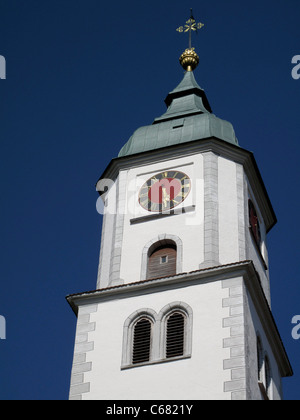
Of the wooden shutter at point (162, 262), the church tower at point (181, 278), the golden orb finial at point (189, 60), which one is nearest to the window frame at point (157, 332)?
the church tower at point (181, 278)

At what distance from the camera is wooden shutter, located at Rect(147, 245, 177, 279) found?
3550cm

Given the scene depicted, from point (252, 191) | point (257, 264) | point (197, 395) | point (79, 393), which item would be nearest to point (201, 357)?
point (197, 395)

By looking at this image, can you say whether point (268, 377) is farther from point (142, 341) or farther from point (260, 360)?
point (142, 341)

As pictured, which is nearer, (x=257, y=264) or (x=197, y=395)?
(x=197, y=395)

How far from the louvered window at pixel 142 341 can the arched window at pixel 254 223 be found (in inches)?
216

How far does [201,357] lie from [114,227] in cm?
687

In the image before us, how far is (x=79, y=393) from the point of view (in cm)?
3262

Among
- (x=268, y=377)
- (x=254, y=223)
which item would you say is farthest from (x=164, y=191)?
(x=268, y=377)

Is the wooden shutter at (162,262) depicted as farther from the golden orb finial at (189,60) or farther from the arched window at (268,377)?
the golden orb finial at (189,60)

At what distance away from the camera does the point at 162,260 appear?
35906 millimetres

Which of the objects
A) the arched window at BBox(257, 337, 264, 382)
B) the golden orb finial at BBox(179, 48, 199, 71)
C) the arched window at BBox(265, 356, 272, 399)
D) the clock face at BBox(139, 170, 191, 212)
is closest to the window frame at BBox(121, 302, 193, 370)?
the arched window at BBox(257, 337, 264, 382)

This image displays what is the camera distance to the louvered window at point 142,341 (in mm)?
33000
